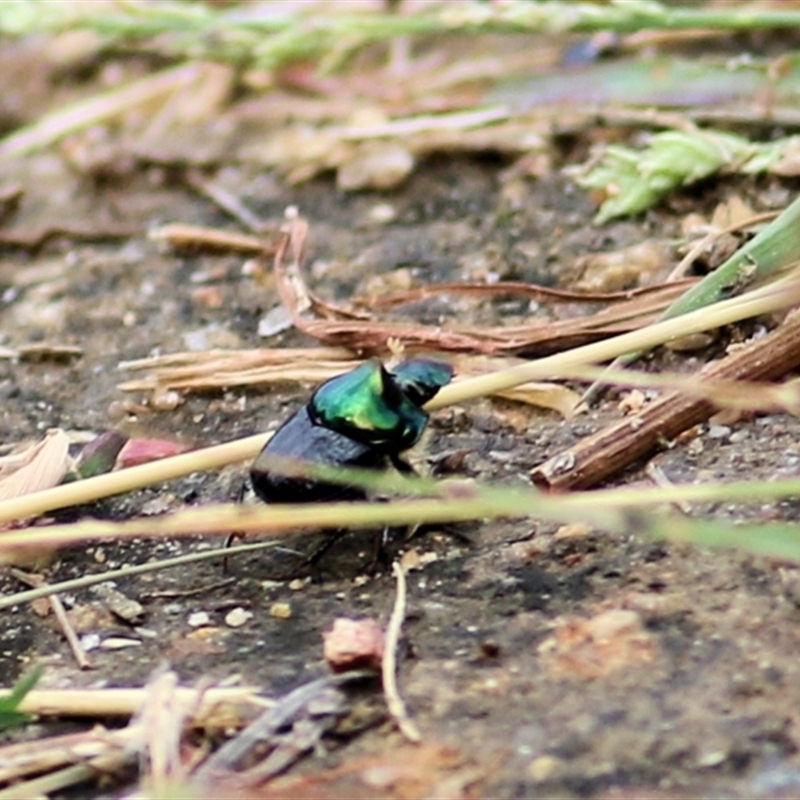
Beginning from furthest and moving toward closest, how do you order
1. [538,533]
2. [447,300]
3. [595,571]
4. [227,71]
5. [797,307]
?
[227,71] < [447,300] < [797,307] < [538,533] < [595,571]

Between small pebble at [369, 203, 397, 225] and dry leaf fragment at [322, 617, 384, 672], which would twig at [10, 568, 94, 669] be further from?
small pebble at [369, 203, 397, 225]

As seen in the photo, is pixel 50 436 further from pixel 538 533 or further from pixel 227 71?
pixel 227 71

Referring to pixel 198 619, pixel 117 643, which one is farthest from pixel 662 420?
pixel 117 643

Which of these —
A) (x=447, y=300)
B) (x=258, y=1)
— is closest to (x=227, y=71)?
(x=258, y=1)

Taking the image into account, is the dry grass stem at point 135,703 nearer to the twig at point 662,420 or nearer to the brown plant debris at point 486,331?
the twig at point 662,420

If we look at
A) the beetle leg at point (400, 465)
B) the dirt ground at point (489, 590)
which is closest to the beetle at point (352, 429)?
the beetle leg at point (400, 465)

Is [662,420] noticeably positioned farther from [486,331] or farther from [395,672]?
[395,672]
